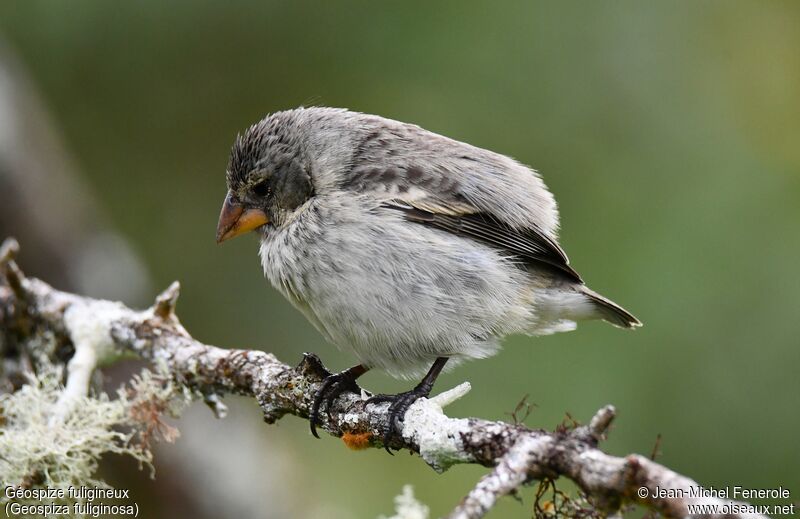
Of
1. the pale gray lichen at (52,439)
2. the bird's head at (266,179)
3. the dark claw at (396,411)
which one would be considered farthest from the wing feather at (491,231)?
the pale gray lichen at (52,439)

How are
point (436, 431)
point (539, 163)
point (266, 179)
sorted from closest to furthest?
point (436, 431) < point (266, 179) < point (539, 163)

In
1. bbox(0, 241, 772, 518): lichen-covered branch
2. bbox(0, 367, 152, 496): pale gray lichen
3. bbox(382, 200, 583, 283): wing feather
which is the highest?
bbox(382, 200, 583, 283): wing feather

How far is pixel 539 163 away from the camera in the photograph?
20.8 feet

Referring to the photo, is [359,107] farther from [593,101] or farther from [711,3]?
[711,3]

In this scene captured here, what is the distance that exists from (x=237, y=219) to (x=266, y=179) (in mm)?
240

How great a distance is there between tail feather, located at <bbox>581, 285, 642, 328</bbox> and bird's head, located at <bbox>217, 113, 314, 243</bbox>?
1.38 meters

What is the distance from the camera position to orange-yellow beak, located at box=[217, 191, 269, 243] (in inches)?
162

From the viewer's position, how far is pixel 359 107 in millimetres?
6598

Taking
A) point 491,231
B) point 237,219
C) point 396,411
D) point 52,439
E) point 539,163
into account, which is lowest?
point 52,439

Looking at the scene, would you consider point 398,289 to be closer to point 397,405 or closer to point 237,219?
point 397,405

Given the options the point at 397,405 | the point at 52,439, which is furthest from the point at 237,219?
the point at 397,405

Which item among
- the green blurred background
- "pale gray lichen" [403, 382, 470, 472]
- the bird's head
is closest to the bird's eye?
the bird's head

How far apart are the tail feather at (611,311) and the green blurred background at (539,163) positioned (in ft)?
3.55

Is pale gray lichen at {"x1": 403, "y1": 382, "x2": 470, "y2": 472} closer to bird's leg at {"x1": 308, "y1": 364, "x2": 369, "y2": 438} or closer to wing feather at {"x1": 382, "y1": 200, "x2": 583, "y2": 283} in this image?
bird's leg at {"x1": 308, "y1": 364, "x2": 369, "y2": 438}
